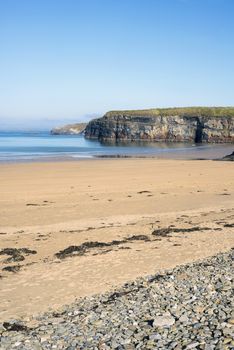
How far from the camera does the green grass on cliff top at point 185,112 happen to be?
109606mm

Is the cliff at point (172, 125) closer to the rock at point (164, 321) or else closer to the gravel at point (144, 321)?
the gravel at point (144, 321)

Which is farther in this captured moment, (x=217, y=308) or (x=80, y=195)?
(x=80, y=195)

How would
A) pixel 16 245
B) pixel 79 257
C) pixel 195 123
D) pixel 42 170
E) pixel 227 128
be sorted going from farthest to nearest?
pixel 195 123
pixel 227 128
pixel 42 170
pixel 16 245
pixel 79 257

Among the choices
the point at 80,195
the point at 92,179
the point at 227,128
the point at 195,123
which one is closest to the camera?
the point at 80,195

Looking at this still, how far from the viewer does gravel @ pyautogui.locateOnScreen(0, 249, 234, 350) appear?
6023 mm

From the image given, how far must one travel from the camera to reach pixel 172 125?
113500mm

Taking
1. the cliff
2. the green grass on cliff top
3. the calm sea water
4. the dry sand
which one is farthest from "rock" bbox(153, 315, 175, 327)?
the green grass on cliff top

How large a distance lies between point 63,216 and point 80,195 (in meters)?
5.19

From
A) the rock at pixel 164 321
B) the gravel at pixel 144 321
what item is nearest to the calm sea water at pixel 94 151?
the gravel at pixel 144 321

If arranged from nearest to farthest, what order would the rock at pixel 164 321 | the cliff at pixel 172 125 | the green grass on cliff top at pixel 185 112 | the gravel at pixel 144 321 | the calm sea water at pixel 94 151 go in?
the gravel at pixel 144 321 < the rock at pixel 164 321 < the calm sea water at pixel 94 151 < the cliff at pixel 172 125 < the green grass on cliff top at pixel 185 112

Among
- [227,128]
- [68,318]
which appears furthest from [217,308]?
[227,128]

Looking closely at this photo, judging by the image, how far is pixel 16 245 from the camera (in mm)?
13008

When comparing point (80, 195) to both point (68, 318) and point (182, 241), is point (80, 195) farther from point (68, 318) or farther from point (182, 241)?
point (68, 318)

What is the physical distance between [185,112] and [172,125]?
218 inches
